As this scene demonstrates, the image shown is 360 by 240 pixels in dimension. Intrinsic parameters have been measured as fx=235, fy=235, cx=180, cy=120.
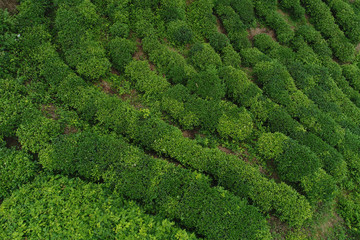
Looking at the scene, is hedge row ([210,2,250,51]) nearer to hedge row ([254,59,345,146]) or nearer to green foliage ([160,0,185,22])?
hedge row ([254,59,345,146])

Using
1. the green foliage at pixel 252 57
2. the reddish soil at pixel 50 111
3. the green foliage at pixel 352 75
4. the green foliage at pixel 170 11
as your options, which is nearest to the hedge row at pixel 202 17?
the green foliage at pixel 170 11

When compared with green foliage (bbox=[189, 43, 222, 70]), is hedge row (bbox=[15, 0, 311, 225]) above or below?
below

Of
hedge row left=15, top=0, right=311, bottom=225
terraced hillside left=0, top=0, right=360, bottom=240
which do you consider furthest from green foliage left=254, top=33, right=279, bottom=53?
hedge row left=15, top=0, right=311, bottom=225

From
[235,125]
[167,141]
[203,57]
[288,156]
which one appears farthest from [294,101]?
[167,141]

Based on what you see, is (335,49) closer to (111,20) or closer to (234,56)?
(234,56)

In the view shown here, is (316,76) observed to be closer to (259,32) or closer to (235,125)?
(259,32)

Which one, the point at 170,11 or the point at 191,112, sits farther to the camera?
the point at 170,11

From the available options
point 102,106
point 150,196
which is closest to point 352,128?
point 150,196
